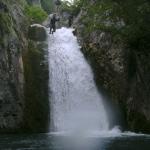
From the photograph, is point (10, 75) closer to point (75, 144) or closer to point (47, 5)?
point (75, 144)

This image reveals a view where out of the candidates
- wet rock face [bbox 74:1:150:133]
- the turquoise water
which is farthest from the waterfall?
the turquoise water

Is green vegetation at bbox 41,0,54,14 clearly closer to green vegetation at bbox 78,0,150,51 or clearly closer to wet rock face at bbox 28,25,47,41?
wet rock face at bbox 28,25,47,41

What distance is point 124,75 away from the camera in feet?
108

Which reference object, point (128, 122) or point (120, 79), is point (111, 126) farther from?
point (120, 79)

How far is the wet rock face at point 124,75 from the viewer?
31297mm

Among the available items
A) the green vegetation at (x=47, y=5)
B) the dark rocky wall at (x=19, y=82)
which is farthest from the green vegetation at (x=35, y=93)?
the green vegetation at (x=47, y=5)

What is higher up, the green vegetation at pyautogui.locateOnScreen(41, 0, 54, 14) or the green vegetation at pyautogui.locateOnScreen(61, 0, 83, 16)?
the green vegetation at pyautogui.locateOnScreen(41, 0, 54, 14)

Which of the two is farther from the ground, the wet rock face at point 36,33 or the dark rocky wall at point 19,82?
the wet rock face at point 36,33

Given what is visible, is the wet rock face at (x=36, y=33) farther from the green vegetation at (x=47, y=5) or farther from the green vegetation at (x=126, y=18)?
the green vegetation at (x=47, y=5)

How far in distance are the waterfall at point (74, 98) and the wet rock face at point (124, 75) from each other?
92cm

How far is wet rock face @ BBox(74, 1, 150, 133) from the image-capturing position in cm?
3130

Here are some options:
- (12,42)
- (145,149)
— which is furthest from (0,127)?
(145,149)

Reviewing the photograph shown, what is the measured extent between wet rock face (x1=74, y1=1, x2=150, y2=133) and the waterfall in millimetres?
924

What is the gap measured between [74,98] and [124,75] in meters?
3.85
